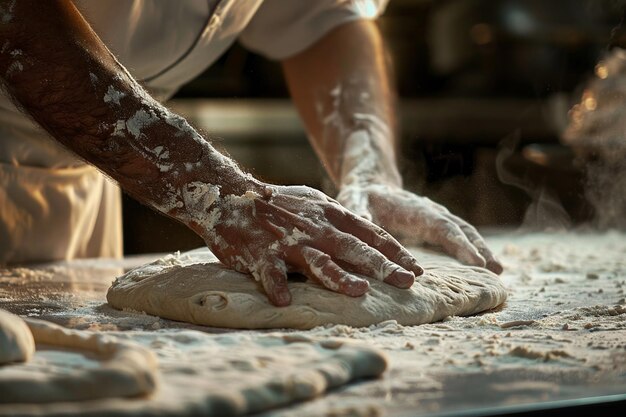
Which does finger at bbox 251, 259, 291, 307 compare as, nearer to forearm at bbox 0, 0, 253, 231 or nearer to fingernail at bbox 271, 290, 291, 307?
fingernail at bbox 271, 290, 291, 307

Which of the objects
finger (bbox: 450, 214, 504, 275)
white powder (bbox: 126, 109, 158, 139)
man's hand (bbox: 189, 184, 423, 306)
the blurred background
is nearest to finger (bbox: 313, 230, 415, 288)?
man's hand (bbox: 189, 184, 423, 306)

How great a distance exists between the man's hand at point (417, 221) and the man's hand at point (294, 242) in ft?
1.13

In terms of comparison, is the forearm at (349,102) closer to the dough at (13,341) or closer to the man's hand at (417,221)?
the man's hand at (417,221)

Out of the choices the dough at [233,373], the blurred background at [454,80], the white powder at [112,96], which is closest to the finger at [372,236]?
the dough at [233,373]

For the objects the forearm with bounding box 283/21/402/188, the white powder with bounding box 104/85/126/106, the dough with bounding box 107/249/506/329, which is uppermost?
the forearm with bounding box 283/21/402/188

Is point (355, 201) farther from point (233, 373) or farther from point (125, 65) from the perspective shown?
point (233, 373)

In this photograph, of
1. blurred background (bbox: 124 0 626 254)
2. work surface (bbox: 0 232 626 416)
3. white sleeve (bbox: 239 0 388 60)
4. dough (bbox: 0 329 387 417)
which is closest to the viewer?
dough (bbox: 0 329 387 417)

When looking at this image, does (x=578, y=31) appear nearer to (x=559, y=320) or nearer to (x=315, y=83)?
(x=315, y=83)

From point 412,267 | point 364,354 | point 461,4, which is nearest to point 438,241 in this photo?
point 412,267

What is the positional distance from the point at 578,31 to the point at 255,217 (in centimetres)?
309

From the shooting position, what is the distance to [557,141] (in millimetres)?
3135

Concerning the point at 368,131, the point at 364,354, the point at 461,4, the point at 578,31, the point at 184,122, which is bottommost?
the point at 364,354

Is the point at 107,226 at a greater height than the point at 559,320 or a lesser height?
greater

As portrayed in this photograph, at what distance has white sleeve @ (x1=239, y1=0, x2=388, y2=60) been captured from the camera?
2115 millimetres
